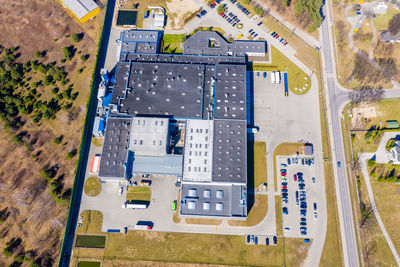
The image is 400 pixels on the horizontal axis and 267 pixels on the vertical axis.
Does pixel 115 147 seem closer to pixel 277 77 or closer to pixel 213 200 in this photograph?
pixel 213 200

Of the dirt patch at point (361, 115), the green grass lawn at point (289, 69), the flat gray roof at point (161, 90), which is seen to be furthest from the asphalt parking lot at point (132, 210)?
the dirt patch at point (361, 115)

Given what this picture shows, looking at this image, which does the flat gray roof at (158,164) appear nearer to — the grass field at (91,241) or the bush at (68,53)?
the grass field at (91,241)

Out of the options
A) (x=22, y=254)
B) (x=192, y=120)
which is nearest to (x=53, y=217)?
(x=22, y=254)

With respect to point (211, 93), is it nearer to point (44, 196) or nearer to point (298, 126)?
point (298, 126)

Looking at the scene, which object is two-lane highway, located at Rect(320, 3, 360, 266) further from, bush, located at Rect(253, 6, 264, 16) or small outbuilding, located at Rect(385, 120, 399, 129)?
bush, located at Rect(253, 6, 264, 16)

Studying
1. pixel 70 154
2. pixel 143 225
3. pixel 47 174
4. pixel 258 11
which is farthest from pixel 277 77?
pixel 47 174

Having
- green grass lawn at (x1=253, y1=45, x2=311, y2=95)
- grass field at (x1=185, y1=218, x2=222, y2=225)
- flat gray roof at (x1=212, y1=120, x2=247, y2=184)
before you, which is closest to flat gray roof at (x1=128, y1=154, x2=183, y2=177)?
flat gray roof at (x1=212, y1=120, x2=247, y2=184)
